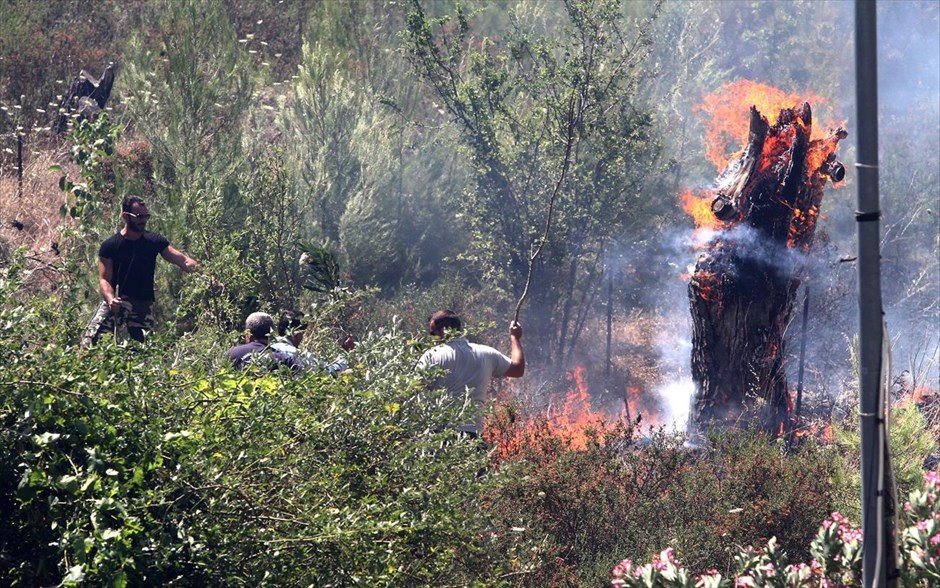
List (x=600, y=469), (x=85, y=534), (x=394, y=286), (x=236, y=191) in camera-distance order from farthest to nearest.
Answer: (x=394, y=286)
(x=236, y=191)
(x=600, y=469)
(x=85, y=534)

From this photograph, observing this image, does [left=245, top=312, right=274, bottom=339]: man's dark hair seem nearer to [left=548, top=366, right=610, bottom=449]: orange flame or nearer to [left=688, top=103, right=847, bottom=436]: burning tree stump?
[left=688, top=103, right=847, bottom=436]: burning tree stump

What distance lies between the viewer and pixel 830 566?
4.68 meters

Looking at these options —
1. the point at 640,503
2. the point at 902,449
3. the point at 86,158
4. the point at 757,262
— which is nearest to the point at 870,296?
the point at 640,503

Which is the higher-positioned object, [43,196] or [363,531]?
[43,196]

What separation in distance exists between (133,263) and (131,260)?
28 mm

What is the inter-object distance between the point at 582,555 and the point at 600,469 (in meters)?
0.75

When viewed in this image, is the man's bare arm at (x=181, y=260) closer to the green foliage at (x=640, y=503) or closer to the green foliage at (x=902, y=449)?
the green foliage at (x=640, y=503)

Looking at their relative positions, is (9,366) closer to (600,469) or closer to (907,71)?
(600,469)

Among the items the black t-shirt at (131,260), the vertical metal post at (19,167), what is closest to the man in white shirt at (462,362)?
the black t-shirt at (131,260)

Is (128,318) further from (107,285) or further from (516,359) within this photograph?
(516,359)

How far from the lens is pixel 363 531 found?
4539 millimetres

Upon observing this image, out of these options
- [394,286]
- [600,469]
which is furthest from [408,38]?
[600,469]

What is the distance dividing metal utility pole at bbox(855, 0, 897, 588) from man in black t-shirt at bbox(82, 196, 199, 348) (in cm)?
580

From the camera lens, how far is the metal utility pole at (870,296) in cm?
385
